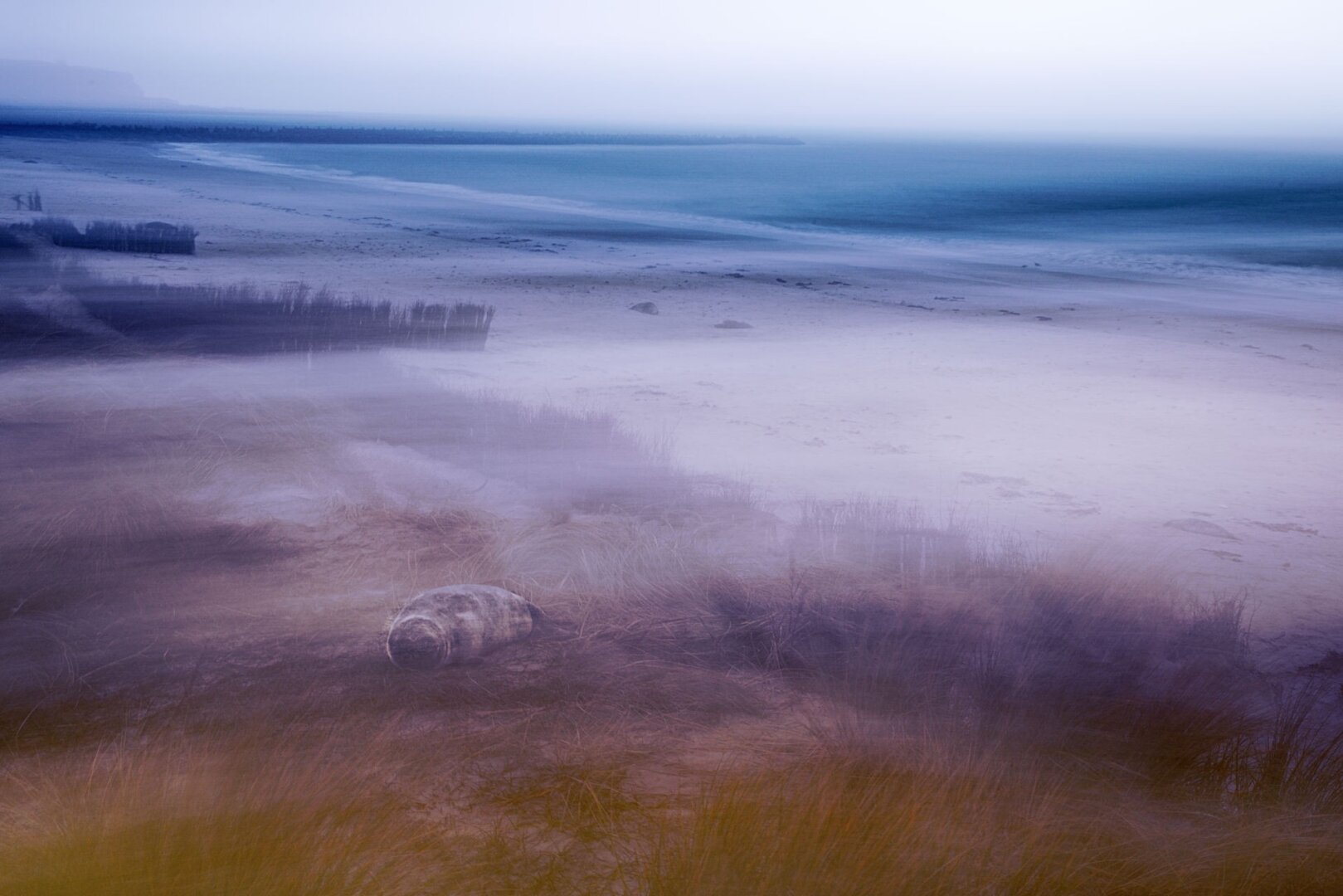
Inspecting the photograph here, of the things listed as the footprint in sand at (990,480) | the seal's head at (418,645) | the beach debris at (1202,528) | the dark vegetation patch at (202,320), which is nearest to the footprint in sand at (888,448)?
the footprint in sand at (990,480)

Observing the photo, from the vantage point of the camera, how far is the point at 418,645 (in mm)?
4750

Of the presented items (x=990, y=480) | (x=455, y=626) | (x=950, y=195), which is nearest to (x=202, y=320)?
(x=455, y=626)

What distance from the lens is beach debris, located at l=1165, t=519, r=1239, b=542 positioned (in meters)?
6.75

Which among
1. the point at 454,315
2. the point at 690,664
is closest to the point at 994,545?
the point at 690,664

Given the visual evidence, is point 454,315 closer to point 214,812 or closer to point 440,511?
point 440,511

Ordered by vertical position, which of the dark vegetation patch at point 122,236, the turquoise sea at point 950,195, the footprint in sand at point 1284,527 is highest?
the turquoise sea at point 950,195

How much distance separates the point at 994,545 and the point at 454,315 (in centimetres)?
912

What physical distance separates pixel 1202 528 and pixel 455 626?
192 inches

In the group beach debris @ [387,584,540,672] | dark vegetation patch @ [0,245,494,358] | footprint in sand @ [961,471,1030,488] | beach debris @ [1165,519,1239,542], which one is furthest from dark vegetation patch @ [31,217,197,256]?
beach debris @ [1165,519,1239,542]

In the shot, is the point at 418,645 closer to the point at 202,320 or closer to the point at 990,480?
the point at 990,480

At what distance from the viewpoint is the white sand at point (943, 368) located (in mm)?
7234

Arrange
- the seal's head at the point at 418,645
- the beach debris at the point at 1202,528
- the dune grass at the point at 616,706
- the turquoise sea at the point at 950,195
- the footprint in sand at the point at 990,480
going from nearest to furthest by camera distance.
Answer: the dune grass at the point at 616,706, the seal's head at the point at 418,645, the beach debris at the point at 1202,528, the footprint in sand at the point at 990,480, the turquoise sea at the point at 950,195

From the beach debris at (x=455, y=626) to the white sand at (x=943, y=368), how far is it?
259 cm

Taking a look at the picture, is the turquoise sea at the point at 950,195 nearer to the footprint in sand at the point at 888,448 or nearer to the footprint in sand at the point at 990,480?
the footprint in sand at the point at 888,448
